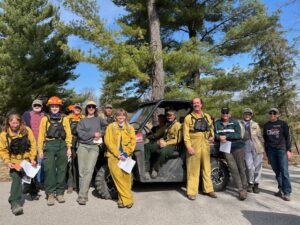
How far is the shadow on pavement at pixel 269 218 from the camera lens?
17.5ft

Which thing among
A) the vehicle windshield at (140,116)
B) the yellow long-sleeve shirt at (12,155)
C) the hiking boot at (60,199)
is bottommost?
the hiking boot at (60,199)

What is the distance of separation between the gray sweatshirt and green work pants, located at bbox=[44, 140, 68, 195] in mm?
357

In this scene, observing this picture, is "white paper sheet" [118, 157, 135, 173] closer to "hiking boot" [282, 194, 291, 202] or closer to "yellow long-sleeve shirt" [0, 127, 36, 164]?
"yellow long-sleeve shirt" [0, 127, 36, 164]

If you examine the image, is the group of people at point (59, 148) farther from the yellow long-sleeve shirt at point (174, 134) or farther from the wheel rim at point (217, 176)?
the wheel rim at point (217, 176)

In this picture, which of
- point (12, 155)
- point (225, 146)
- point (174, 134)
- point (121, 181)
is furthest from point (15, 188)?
point (225, 146)

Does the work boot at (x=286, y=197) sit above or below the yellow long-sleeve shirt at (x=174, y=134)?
below

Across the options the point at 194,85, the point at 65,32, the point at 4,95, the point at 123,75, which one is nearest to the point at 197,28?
the point at 194,85

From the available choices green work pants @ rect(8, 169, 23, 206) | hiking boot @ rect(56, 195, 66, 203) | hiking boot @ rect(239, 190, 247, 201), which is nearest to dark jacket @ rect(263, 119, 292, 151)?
hiking boot @ rect(239, 190, 247, 201)

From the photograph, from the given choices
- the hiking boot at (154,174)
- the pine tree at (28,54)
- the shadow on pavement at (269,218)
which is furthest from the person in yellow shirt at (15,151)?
the pine tree at (28,54)

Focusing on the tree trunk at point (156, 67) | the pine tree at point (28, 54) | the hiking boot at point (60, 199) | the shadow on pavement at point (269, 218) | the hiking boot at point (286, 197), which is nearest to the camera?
the shadow on pavement at point (269, 218)

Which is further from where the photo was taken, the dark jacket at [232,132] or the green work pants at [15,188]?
the dark jacket at [232,132]

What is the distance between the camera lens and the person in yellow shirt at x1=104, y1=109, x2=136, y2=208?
248 inches

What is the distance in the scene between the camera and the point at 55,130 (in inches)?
254

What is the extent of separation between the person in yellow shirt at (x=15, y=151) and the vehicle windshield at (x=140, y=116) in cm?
212
